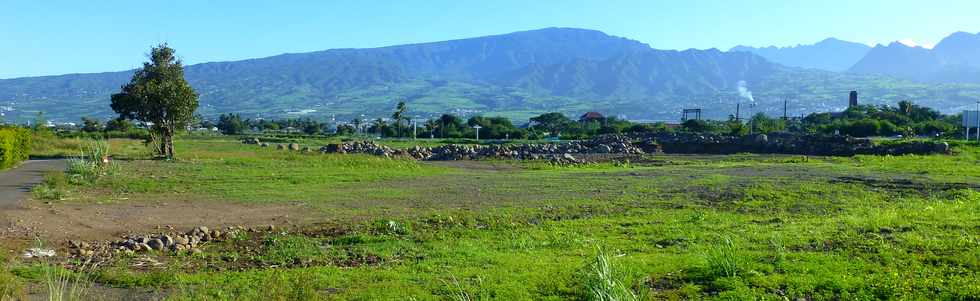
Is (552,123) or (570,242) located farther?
(552,123)

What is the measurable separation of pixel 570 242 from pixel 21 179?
18998mm

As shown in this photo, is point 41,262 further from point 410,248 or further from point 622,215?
point 622,215

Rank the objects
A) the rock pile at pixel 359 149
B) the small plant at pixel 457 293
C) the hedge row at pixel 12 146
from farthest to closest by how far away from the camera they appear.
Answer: the rock pile at pixel 359 149, the hedge row at pixel 12 146, the small plant at pixel 457 293

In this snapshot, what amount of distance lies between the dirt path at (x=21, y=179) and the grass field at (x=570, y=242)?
4.38 feet

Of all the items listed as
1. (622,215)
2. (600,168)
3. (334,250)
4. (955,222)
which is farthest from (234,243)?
(600,168)

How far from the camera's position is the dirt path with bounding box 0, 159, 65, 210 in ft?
55.9

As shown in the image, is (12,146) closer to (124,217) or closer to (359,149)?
(124,217)

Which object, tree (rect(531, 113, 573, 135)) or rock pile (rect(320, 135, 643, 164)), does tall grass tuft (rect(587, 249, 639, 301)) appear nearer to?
rock pile (rect(320, 135, 643, 164))

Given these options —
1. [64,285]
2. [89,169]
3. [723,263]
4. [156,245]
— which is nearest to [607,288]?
[723,263]

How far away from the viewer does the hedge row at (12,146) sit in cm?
2486

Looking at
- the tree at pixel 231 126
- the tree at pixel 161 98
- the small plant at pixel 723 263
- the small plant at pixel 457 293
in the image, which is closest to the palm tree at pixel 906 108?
the tree at pixel 161 98

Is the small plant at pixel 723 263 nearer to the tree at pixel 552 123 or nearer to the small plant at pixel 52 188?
the small plant at pixel 52 188

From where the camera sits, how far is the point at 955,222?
12844 millimetres

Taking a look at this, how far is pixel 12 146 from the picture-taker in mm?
26016
